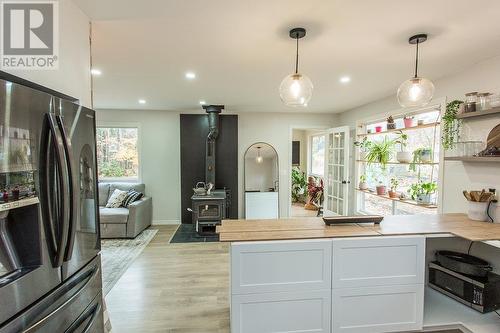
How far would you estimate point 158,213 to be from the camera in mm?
5574

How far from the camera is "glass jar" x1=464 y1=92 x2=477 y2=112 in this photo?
8.47ft

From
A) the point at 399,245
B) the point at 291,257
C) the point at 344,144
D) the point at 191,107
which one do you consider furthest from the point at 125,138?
the point at 399,245

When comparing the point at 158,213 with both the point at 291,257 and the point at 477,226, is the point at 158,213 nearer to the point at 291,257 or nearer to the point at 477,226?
the point at 291,257

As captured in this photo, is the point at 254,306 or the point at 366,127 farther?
the point at 366,127

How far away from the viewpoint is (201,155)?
5570 mm

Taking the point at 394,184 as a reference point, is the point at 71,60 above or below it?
above

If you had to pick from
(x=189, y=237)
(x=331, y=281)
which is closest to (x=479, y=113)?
(x=331, y=281)

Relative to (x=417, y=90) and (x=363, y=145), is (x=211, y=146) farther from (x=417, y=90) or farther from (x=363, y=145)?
(x=417, y=90)

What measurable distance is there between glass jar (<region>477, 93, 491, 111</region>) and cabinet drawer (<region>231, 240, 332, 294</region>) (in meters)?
2.10

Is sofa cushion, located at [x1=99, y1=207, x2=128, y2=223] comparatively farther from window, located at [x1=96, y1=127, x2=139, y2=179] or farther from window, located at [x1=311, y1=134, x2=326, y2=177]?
window, located at [x1=311, y1=134, x2=326, y2=177]

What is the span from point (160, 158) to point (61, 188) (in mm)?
4586

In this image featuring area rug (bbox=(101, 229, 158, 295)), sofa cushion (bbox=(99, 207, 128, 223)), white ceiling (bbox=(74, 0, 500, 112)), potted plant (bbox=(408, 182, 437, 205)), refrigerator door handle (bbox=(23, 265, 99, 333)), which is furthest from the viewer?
sofa cushion (bbox=(99, 207, 128, 223))

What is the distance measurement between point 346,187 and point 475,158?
104 inches

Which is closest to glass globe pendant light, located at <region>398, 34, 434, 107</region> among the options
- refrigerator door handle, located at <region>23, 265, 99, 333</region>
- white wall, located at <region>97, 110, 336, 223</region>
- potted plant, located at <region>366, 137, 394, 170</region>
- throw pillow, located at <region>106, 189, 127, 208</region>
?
potted plant, located at <region>366, 137, 394, 170</region>
